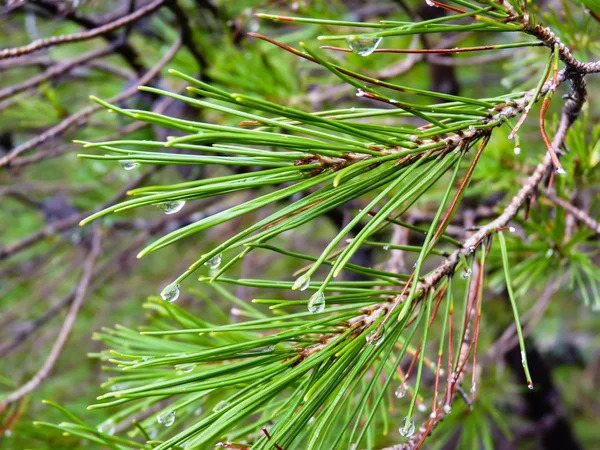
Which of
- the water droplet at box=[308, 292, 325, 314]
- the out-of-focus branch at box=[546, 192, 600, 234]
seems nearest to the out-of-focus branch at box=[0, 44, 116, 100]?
the water droplet at box=[308, 292, 325, 314]

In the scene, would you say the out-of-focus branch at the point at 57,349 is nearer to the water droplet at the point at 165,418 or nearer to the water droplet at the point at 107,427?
the water droplet at the point at 107,427

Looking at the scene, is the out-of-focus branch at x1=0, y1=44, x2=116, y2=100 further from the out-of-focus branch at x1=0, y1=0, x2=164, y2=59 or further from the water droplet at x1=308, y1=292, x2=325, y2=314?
the water droplet at x1=308, y1=292, x2=325, y2=314

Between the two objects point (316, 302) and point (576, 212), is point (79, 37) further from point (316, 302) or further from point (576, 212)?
point (576, 212)

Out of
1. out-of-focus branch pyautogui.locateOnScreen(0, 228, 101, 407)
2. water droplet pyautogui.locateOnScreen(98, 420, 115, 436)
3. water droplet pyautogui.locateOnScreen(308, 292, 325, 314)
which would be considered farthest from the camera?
out-of-focus branch pyautogui.locateOnScreen(0, 228, 101, 407)

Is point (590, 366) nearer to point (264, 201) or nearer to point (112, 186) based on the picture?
point (112, 186)

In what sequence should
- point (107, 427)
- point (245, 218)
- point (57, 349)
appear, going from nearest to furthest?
point (107, 427), point (57, 349), point (245, 218)

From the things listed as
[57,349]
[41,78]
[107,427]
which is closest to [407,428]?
[107,427]

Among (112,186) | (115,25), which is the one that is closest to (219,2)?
(115,25)
